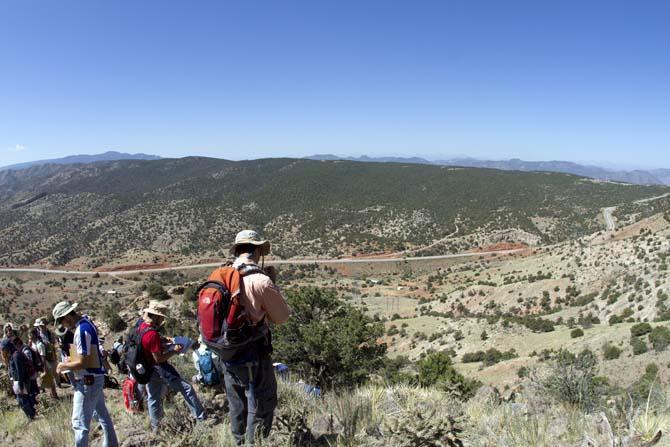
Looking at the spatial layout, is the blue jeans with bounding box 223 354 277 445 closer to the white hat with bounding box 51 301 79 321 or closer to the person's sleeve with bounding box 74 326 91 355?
the person's sleeve with bounding box 74 326 91 355

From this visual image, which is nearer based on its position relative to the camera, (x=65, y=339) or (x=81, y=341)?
(x=81, y=341)

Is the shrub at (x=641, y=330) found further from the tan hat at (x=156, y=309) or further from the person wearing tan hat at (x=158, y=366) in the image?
the tan hat at (x=156, y=309)

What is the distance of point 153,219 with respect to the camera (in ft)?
264

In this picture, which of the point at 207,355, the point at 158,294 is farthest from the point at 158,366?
the point at 158,294

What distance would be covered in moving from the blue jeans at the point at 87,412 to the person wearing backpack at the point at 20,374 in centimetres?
264

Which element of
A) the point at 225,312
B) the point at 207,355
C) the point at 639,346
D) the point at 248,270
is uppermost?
the point at 248,270

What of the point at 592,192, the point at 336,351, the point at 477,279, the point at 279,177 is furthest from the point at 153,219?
the point at 592,192

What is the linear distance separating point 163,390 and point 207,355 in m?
0.61

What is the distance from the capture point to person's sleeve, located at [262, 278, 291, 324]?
9.41 ft

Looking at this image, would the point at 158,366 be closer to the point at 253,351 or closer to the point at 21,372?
Answer: the point at 253,351

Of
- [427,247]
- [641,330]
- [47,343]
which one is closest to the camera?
[47,343]

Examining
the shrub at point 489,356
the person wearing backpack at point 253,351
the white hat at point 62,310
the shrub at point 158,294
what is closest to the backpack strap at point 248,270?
the person wearing backpack at point 253,351

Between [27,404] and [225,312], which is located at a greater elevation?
[225,312]

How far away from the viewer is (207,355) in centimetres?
468
